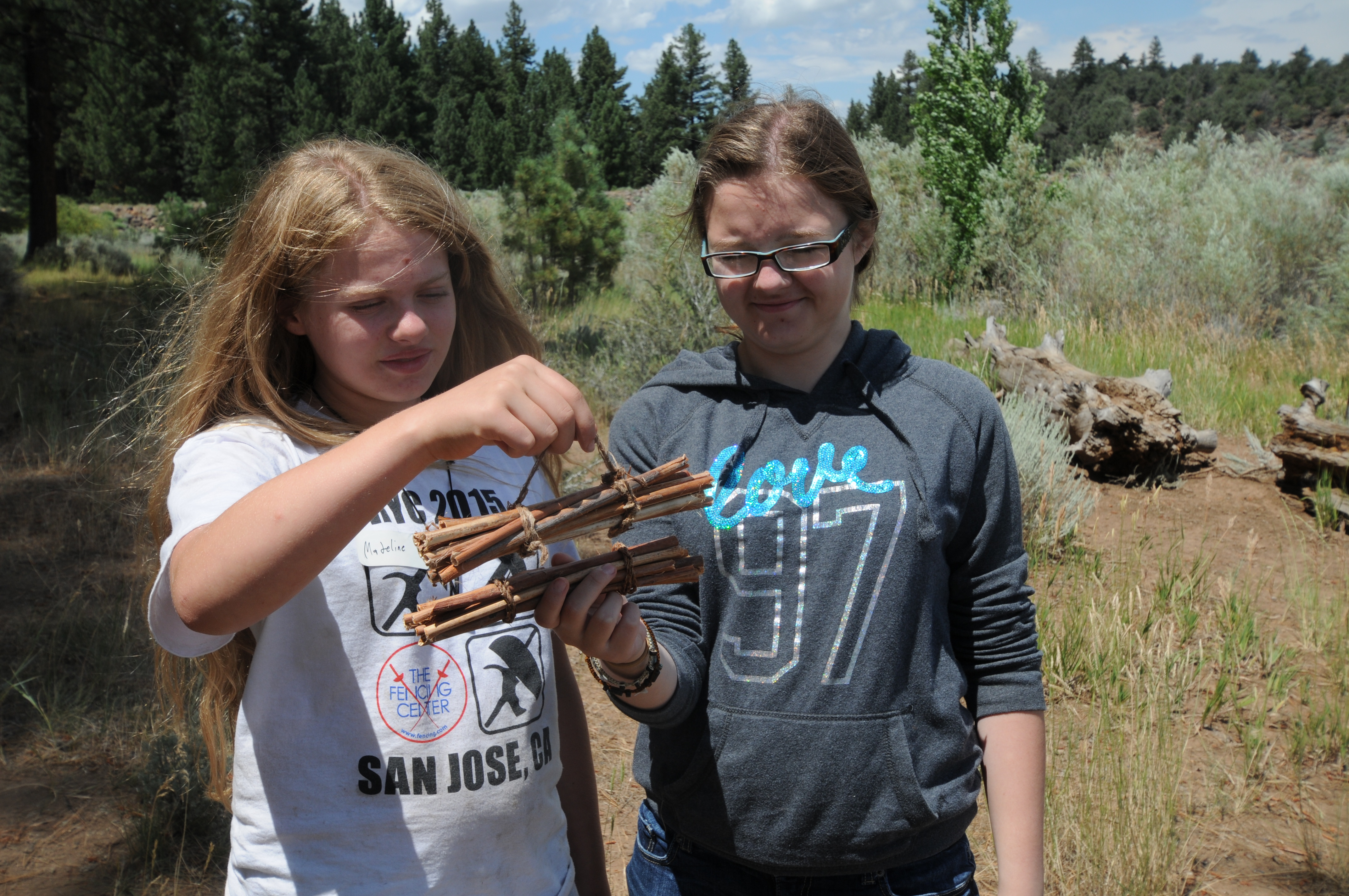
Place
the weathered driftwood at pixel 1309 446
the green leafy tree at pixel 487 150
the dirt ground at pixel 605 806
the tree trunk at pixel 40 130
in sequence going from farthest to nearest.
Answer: the green leafy tree at pixel 487 150 → the tree trunk at pixel 40 130 → the weathered driftwood at pixel 1309 446 → the dirt ground at pixel 605 806

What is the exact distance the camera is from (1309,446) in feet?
18.8

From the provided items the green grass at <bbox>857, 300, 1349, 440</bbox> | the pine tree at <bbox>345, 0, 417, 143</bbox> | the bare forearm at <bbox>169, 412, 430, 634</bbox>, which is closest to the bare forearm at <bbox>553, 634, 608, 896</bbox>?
the bare forearm at <bbox>169, 412, 430, 634</bbox>

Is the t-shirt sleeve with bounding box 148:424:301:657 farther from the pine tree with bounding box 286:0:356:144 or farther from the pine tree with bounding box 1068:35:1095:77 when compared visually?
the pine tree with bounding box 1068:35:1095:77

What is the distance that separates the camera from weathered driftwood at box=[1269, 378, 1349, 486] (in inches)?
222

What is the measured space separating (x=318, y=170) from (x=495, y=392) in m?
0.85

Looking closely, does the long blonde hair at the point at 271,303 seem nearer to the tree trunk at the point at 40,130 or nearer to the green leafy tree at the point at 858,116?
the tree trunk at the point at 40,130

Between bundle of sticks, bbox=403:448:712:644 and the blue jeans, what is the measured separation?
0.59 meters

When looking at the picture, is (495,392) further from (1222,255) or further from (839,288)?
(1222,255)

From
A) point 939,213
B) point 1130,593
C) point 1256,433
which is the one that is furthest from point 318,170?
point 939,213

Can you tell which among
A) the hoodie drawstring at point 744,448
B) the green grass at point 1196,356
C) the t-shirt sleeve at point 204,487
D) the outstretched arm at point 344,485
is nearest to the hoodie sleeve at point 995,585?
the hoodie drawstring at point 744,448

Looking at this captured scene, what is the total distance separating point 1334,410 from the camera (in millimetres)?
6707

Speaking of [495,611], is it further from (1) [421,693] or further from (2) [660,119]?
(2) [660,119]

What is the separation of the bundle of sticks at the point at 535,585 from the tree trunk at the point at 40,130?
14837mm

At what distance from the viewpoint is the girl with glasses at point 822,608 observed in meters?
1.51
